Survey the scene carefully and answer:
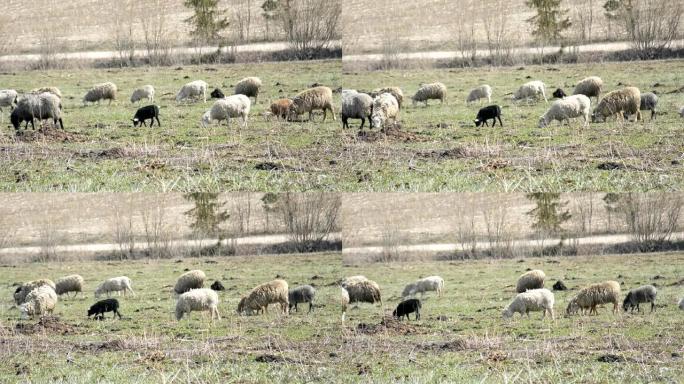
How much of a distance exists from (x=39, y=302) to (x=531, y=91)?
715 centimetres

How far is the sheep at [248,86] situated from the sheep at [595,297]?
16.3 ft

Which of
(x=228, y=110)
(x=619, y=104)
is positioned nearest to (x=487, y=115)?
(x=619, y=104)

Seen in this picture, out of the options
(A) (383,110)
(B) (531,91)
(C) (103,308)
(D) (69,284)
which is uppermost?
(B) (531,91)

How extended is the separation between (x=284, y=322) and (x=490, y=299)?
2600mm

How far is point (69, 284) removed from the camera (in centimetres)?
1373

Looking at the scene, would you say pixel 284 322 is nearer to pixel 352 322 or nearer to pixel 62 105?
pixel 352 322

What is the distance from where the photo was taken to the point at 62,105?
14.5 meters

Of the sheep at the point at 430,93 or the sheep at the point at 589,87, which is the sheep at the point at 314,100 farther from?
the sheep at the point at 589,87

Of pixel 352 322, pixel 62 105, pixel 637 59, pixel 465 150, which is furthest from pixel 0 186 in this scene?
pixel 637 59

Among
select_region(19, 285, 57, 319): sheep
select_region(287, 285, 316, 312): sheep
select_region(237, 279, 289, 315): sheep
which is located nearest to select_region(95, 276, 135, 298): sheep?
select_region(19, 285, 57, 319): sheep

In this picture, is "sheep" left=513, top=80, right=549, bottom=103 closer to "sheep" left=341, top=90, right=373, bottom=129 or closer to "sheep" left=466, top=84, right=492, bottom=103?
"sheep" left=466, top=84, right=492, bottom=103

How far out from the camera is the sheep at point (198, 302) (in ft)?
42.4

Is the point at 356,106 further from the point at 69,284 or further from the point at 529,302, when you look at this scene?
the point at 69,284

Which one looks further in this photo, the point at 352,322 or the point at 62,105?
the point at 62,105
